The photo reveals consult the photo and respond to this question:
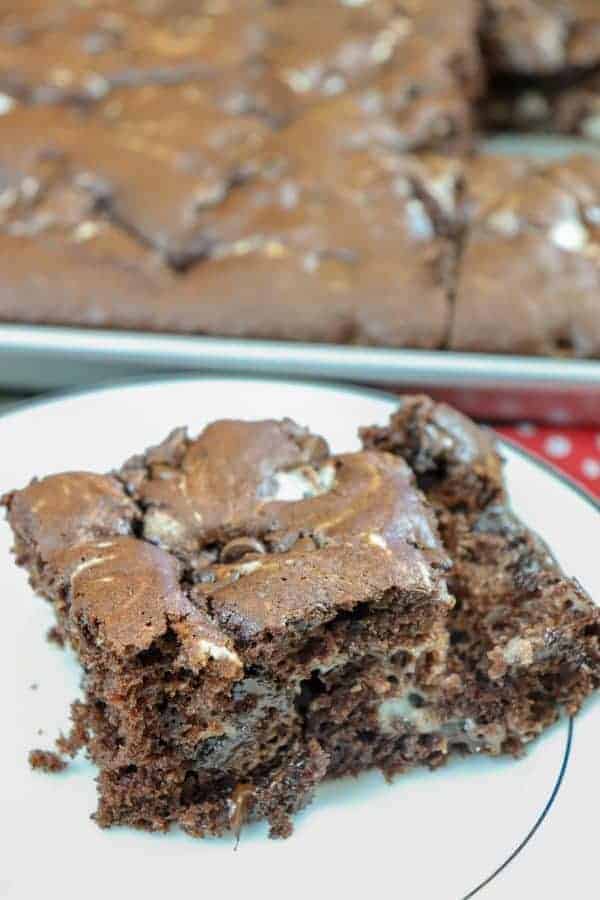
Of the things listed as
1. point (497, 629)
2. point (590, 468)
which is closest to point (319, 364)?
point (590, 468)

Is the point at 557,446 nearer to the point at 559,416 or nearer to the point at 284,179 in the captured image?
the point at 559,416

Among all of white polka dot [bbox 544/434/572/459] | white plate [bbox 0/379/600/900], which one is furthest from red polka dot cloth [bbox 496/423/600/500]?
white plate [bbox 0/379/600/900]

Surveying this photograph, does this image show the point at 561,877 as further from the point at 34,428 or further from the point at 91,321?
the point at 91,321

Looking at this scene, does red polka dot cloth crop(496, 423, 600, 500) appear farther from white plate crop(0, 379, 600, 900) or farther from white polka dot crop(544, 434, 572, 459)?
white plate crop(0, 379, 600, 900)

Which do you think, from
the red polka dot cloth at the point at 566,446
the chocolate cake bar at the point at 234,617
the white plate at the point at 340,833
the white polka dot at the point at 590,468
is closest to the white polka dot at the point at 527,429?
the red polka dot cloth at the point at 566,446

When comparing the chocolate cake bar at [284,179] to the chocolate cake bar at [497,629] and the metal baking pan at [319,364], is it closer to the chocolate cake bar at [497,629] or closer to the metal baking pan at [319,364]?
the metal baking pan at [319,364]
